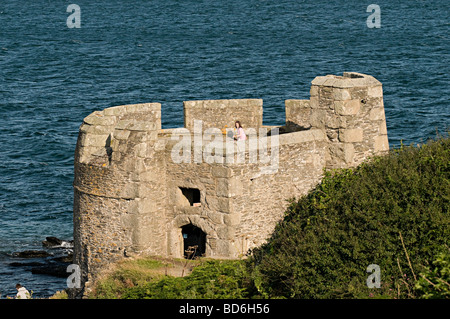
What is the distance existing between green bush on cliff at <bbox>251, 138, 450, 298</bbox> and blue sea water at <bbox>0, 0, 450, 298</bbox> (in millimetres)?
20437

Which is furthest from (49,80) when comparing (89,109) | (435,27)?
(435,27)

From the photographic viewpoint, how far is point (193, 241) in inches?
1258

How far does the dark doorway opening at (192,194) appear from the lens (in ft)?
101

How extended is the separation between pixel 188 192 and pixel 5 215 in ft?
98.1

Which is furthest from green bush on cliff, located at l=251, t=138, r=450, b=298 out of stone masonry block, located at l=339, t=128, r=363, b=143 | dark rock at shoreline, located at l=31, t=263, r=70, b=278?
dark rock at shoreline, located at l=31, t=263, r=70, b=278

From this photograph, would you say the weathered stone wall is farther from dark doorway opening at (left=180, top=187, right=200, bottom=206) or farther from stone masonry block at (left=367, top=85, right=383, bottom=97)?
stone masonry block at (left=367, top=85, right=383, bottom=97)

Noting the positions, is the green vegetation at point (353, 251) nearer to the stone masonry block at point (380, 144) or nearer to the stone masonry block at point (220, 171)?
the stone masonry block at point (380, 144)

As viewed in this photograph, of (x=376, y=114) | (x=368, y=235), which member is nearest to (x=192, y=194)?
(x=376, y=114)

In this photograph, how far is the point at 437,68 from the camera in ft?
293

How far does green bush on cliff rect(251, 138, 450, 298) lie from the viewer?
927 inches

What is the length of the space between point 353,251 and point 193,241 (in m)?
9.05

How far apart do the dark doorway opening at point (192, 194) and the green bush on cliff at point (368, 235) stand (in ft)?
11.4

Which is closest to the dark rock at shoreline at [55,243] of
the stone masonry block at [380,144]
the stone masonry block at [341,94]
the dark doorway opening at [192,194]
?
the dark doorway opening at [192,194]
